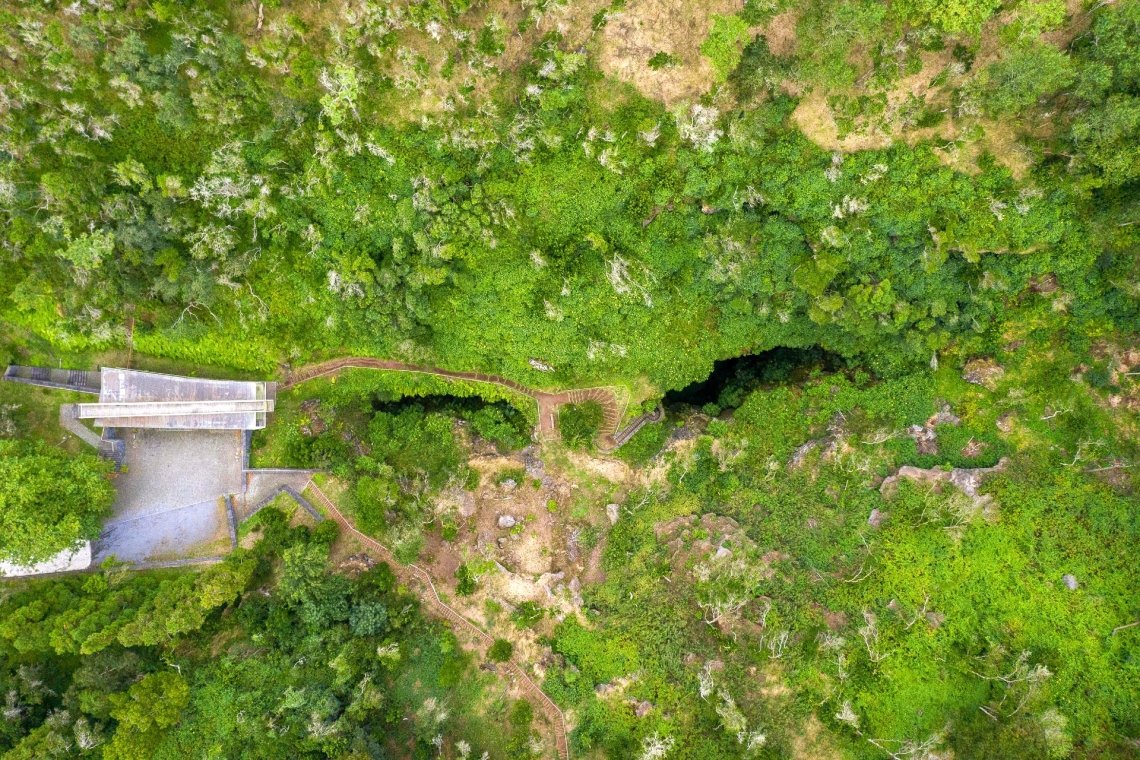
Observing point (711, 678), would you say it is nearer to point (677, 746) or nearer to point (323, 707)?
point (677, 746)

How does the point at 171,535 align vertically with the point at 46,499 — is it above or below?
below

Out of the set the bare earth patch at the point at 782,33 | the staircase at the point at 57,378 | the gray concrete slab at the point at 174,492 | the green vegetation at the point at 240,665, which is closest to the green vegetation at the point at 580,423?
the green vegetation at the point at 240,665

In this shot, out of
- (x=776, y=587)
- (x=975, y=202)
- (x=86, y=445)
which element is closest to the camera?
(x=975, y=202)

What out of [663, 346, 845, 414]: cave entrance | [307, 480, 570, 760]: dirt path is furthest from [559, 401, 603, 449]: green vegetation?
[307, 480, 570, 760]: dirt path

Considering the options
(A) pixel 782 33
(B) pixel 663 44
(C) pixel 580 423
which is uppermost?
(A) pixel 782 33

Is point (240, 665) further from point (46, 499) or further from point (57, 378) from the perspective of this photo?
point (57, 378)

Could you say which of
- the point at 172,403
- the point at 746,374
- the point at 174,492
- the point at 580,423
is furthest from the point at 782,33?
the point at 174,492

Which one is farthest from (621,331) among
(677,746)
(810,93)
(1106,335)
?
(1106,335)

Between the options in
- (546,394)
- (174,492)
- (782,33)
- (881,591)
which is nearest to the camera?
(782,33)
